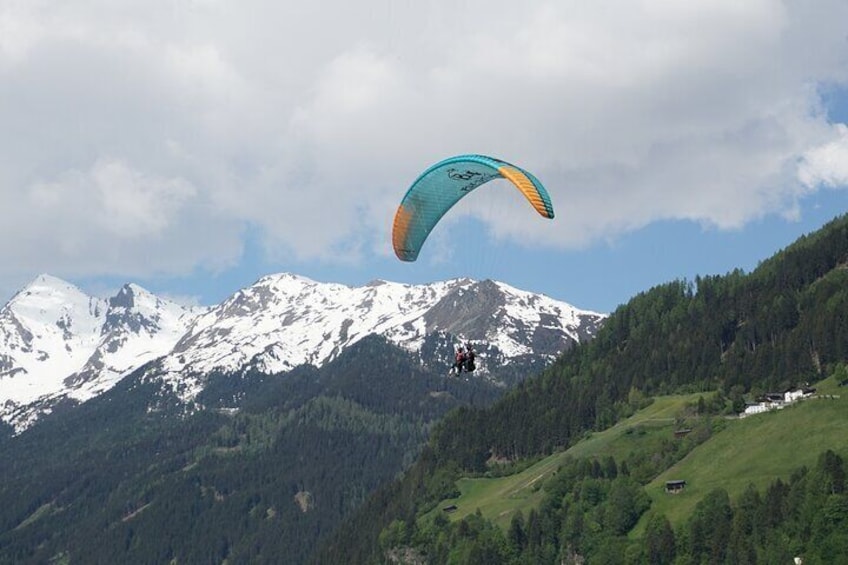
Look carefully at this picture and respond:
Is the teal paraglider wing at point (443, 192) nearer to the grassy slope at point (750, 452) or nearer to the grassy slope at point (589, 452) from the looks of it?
the grassy slope at point (750, 452)

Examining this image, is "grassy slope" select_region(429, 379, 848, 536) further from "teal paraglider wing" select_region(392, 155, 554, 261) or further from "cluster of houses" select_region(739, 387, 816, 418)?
"teal paraglider wing" select_region(392, 155, 554, 261)

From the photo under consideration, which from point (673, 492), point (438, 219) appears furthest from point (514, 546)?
point (438, 219)

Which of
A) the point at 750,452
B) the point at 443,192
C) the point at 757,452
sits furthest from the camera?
the point at 750,452

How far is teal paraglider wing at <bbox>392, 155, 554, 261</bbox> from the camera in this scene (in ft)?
219

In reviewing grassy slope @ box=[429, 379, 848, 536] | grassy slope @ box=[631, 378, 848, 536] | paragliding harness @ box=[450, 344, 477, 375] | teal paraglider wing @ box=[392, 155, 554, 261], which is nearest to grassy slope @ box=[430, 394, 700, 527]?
grassy slope @ box=[429, 379, 848, 536]

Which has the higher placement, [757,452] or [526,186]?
[526,186]

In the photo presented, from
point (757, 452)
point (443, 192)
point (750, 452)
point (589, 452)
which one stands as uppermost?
point (589, 452)

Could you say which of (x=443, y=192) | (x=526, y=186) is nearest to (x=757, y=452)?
(x=443, y=192)

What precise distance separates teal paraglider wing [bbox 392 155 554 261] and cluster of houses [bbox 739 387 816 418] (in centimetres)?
10106

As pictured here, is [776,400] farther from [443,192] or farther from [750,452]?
[443,192]

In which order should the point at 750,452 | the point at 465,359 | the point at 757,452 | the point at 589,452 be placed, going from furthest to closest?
the point at 589,452 → the point at 750,452 → the point at 757,452 → the point at 465,359

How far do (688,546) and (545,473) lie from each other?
61.6 meters

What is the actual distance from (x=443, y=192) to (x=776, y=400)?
114231 millimetres

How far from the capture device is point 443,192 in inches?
2975
